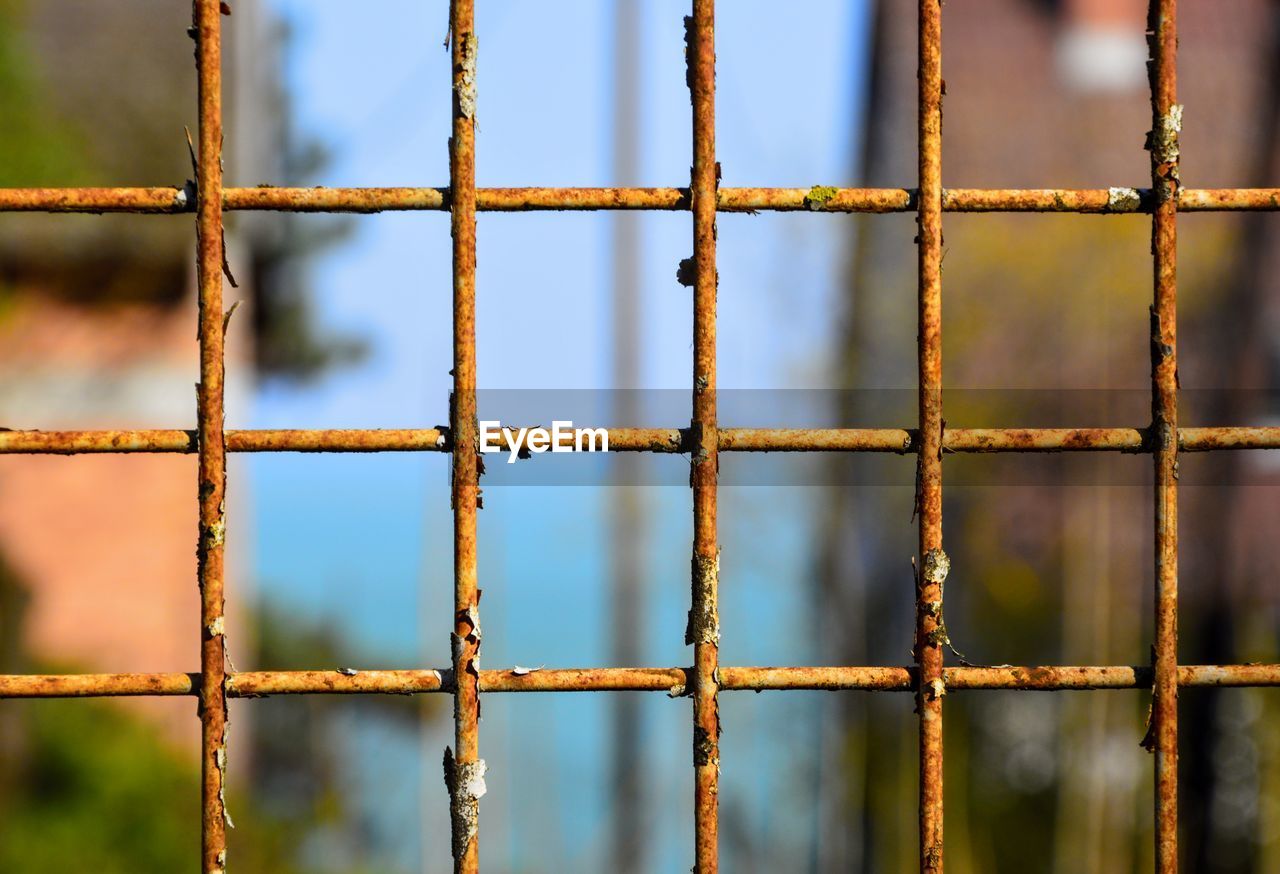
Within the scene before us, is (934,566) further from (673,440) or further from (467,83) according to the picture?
(467,83)

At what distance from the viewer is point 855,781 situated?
4.82 meters

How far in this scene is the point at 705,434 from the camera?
0.97 metres

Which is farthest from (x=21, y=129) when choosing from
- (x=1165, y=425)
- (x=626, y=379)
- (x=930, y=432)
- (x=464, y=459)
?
(x=1165, y=425)

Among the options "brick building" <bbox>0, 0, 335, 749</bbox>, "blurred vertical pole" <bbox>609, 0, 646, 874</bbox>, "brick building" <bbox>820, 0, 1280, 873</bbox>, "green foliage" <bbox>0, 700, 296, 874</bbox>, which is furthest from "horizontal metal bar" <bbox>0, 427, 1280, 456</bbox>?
"brick building" <bbox>0, 0, 335, 749</bbox>

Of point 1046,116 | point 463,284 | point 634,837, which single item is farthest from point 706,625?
point 1046,116

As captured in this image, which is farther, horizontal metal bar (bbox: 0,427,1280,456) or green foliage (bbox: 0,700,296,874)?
green foliage (bbox: 0,700,296,874)

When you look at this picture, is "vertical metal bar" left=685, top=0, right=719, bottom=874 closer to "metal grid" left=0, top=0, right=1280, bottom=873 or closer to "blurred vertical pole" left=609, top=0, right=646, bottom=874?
"metal grid" left=0, top=0, right=1280, bottom=873

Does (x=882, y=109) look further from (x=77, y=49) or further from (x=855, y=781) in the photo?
(x=77, y=49)

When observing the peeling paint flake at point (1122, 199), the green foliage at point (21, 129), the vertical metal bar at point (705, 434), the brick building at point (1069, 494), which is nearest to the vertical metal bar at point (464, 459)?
the vertical metal bar at point (705, 434)

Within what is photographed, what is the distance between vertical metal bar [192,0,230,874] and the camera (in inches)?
37.5

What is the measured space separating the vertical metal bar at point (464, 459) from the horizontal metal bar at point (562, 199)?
0.11 feet

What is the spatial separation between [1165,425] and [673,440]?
0.43 meters

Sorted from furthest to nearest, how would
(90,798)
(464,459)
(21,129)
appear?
(90,798), (21,129), (464,459)

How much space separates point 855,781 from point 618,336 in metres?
2.14
